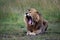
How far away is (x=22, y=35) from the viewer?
7.29ft

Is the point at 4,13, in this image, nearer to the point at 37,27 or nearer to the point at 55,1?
the point at 37,27

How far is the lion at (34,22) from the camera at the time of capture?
2223 millimetres

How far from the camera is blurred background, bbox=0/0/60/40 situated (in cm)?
Answer: 223

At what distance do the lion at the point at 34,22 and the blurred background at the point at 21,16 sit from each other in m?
0.04

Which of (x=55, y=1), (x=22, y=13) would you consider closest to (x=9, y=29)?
(x=22, y=13)

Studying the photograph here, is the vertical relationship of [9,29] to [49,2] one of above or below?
below

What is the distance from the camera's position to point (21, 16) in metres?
2.26

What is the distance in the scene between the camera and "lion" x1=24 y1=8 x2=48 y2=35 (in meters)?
2.22

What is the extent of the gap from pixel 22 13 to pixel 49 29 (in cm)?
30

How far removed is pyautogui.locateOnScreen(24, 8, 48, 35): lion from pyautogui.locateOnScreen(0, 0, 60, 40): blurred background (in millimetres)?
36

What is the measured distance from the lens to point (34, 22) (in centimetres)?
223

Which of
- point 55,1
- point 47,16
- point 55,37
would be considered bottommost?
point 55,37

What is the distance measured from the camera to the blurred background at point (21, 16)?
2.23 metres

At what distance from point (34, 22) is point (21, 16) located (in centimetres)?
14
